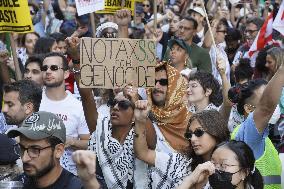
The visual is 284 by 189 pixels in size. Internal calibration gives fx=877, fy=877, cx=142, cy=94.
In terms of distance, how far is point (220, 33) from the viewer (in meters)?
12.6

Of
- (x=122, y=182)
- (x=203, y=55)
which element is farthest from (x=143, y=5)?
(x=122, y=182)

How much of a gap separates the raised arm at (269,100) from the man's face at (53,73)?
2251 mm

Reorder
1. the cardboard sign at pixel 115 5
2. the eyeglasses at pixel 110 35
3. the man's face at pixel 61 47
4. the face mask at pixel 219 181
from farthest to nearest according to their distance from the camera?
the man's face at pixel 61 47, the cardboard sign at pixel 115 5, the eyeglasses at pixel 110 35, the face mask at pixel 219 181

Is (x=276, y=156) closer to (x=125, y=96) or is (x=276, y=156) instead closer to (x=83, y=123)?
(x=125, y=96)

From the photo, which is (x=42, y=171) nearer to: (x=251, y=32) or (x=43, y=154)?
(x=43, y=154)

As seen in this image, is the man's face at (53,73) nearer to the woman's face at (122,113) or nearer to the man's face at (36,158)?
the woman's face at (122,113)

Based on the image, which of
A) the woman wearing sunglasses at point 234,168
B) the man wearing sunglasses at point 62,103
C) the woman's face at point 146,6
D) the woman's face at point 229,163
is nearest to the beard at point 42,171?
the woman wearing sunglasses at point 234,168

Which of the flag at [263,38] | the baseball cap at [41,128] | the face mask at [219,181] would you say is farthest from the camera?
the flag at [263,38]

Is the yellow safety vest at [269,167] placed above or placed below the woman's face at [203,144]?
below

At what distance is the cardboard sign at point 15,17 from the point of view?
8.14 meters

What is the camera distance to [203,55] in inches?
394

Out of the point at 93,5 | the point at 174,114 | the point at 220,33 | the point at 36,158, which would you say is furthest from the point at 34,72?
the point at 220,33

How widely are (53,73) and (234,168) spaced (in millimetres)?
2644

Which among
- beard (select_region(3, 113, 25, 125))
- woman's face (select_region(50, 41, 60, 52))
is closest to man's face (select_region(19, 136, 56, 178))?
beard (select_region(3, 113, 25, 125))
